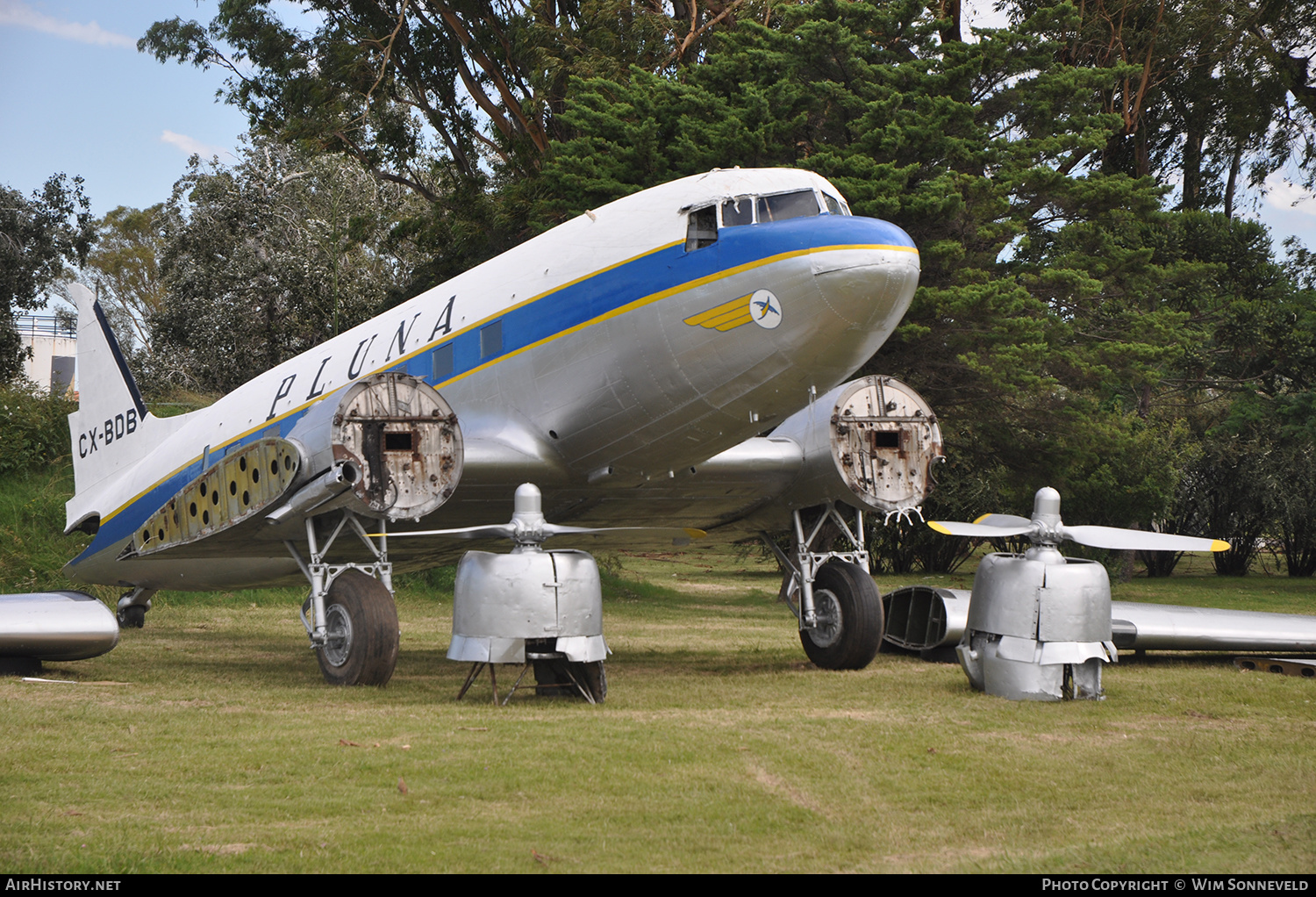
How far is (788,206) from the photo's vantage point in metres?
12.0

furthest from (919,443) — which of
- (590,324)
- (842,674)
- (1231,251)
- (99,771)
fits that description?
(1231,251)

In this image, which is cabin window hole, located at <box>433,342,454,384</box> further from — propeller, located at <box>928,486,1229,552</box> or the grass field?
propeller, located at <box>928,486,1229,552</box>

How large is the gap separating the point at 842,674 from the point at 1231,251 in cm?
2753

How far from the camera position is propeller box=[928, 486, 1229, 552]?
11.3 metres

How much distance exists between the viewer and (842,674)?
13.4 m

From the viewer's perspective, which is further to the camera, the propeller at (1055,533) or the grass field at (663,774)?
the propeller at (1055,533)

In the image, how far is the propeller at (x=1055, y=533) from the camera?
37.1 feet

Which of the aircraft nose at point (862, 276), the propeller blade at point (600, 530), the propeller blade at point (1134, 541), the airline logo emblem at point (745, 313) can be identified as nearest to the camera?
the propeller blade at point (600, 530)

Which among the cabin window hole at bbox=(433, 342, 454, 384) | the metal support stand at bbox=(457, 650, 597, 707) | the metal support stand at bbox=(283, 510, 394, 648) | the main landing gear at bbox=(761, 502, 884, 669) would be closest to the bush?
the cabin window hole at bbox=(433, 342, 454, 384)

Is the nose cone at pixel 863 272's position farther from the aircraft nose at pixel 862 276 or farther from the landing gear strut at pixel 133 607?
the landing gear strut at pixel 133 607

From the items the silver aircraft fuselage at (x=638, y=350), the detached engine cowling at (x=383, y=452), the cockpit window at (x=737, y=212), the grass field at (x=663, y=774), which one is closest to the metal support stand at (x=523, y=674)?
the grass field at (x=663, y=774)

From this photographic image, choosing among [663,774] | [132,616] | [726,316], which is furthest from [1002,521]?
[132,616]

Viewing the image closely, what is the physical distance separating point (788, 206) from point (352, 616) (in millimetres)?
6143
